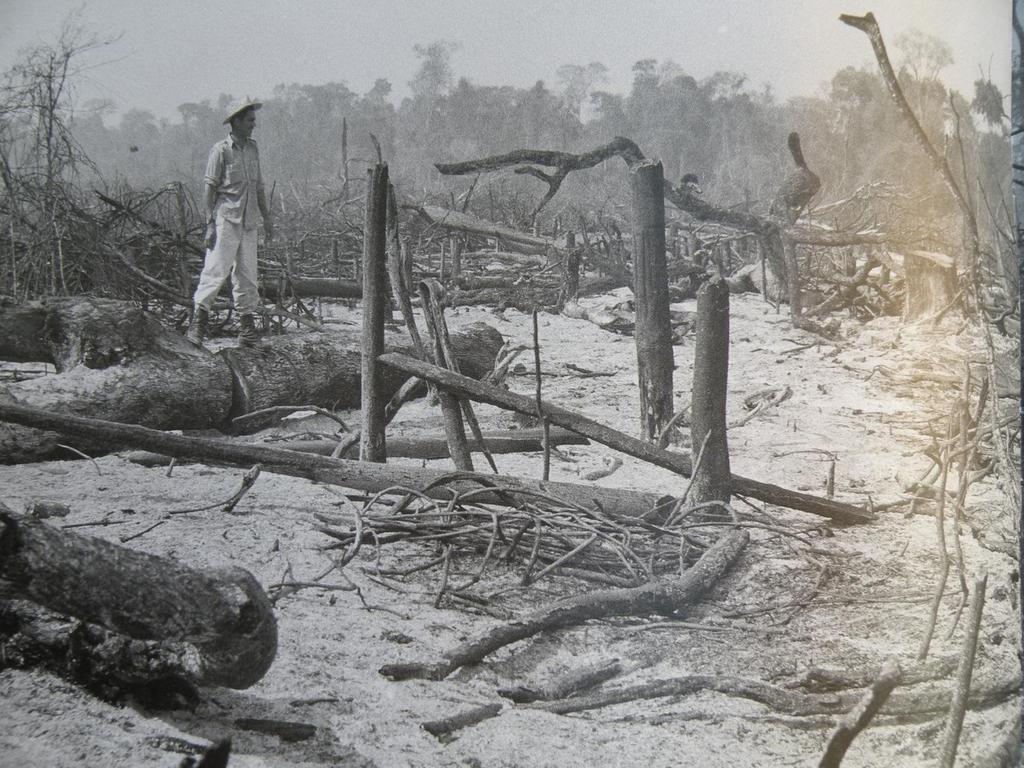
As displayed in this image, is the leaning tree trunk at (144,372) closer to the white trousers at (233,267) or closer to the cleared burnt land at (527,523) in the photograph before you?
the cleared burnt land at (527,523)

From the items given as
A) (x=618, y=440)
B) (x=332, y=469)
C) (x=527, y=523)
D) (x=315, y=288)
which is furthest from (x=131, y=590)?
(x=315, y=288)

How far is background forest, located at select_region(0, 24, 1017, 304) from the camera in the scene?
1.98 m

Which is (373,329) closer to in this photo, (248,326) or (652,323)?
(652,323)

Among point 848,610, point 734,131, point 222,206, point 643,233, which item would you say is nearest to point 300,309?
point 222,206

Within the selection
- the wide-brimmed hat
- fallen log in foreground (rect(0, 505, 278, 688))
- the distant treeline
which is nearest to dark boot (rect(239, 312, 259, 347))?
the distant treeline

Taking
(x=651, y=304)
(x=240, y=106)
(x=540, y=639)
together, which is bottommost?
(x=540, y=639)

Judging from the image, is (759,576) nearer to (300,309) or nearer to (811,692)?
(811,692)

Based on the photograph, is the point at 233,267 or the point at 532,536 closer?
the point at 532,536

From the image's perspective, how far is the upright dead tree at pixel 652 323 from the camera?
347 centimetres

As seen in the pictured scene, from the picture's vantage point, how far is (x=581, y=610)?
1.64m

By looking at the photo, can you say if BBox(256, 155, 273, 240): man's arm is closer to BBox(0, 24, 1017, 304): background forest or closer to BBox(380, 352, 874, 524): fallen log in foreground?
BBox(0, 24, 1017, 304): background forest

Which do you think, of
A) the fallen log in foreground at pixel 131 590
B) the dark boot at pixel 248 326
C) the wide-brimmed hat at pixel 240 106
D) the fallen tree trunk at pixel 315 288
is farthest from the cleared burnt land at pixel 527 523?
the fallen tree trunk at pixel 315 288

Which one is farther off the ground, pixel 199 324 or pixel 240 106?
pixel 240 106

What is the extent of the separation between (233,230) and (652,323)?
2.02 m
